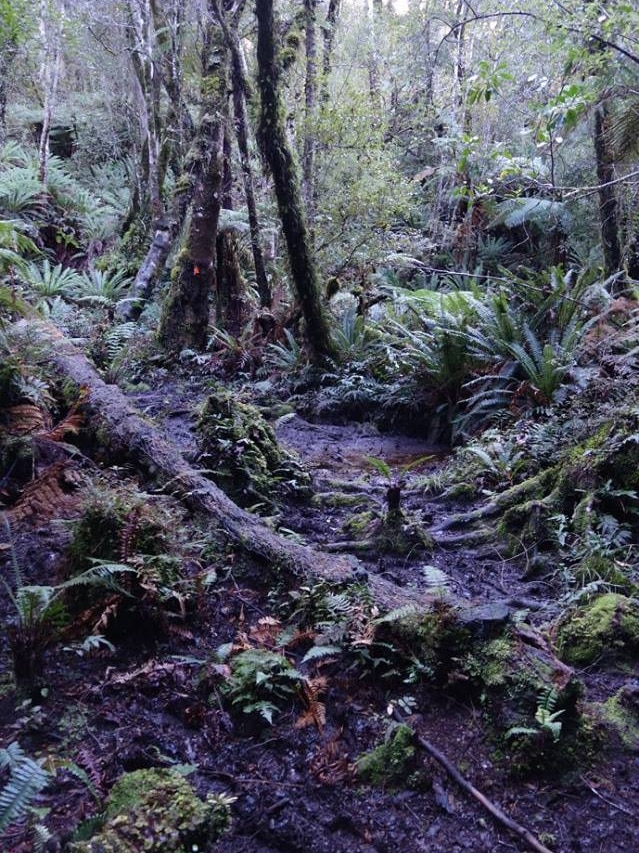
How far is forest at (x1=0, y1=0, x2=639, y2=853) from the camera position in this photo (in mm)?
2135

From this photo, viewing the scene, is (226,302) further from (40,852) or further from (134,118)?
(134,118)

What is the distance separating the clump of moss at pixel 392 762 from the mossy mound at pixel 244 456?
2.47m

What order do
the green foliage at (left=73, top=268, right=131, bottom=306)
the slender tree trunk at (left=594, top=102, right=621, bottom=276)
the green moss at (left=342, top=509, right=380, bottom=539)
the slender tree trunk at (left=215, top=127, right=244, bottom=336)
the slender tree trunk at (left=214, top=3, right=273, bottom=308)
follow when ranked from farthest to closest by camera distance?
1. the green foliage at (left=73, top=268, right=131, bottom=306)
2. the slender tree trunk at (left=215, top=127, right=244, bottom=336)
3. the slender tree trunk at (left=214, top=3, right=273, bottom=308)
4. the slender tree trunk at (left=594, top=102, right=621, bottom=276)
5. the green moss at (left=342, top=509, right=380, bottom=539)

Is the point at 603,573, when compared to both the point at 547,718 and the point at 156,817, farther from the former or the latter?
the point at 156,817

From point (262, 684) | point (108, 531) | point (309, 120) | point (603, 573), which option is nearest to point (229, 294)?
point (309, 120)

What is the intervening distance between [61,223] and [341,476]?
1316 cm

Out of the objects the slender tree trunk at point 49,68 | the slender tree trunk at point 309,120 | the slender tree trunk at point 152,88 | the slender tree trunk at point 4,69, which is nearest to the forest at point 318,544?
the slender tree trunk at point 152,88

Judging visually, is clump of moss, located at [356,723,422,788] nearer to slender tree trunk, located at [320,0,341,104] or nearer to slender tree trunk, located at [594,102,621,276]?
slender tree trunk, located at [594,102,621,276]

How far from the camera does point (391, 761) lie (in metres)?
2.28

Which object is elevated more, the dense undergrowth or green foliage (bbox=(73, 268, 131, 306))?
green foliage (bbox=(73, 268, 131, 306))

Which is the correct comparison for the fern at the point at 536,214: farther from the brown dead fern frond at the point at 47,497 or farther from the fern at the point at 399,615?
the fern at the point at 399,615

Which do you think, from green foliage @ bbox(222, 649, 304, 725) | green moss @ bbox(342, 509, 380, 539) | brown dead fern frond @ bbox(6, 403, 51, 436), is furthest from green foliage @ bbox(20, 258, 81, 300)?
green foliage @ bbox(222, 649, 304, 725)

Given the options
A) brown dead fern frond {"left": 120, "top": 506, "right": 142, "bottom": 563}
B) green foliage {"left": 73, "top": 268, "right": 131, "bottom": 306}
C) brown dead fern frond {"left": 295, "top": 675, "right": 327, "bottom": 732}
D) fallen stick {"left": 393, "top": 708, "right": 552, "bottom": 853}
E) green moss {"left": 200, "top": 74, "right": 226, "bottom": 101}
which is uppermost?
green moss {"left": 200, "top": 74, "right": 226, "bottom": 101}

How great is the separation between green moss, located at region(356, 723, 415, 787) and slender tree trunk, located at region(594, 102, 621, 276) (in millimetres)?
7296
